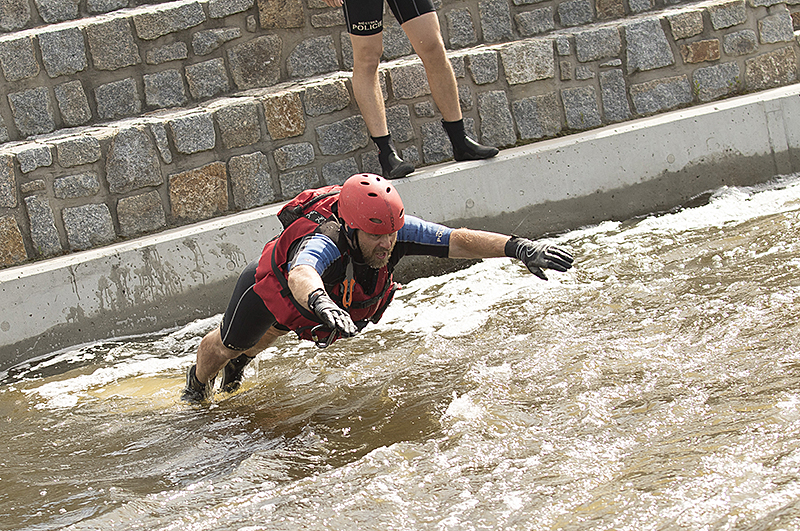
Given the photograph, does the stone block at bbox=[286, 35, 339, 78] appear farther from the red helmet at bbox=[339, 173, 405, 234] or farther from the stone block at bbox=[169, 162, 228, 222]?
the red helmet at bbox=[339, 173, 405, 234]

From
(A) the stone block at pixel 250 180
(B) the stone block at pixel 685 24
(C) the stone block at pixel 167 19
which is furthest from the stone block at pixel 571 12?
(C) the stone block at pixel 167 19

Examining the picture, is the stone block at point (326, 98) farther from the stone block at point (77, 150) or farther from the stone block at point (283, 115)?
the stone block at point (77, 150)

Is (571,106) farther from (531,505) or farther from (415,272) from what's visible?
(531,505)

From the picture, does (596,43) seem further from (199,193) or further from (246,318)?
(246,318)

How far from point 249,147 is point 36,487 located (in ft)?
10.1

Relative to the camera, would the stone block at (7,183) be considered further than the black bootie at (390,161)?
No

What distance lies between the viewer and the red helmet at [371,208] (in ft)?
10.6

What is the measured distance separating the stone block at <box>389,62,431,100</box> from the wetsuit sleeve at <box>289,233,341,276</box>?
2868mm

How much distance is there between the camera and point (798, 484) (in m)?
2.15

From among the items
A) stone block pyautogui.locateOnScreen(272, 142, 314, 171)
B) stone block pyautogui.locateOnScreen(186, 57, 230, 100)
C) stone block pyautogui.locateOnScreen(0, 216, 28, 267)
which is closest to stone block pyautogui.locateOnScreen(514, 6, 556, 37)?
stone block pyautogui.locateOnScreen(272, 142, 314, 171)

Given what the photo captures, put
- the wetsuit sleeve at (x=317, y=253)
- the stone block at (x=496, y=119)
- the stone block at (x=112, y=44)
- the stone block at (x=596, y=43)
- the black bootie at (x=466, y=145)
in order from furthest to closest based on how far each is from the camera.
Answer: the stone block at (x=596, y=43), the stone block at (x=496, y=119), the black bootie at (x=466, y=145), the stone block at (x=112, y=44), the wetsuit sleeve at (x=317, y=253)

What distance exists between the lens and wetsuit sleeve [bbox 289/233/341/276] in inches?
124

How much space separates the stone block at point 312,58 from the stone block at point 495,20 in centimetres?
128

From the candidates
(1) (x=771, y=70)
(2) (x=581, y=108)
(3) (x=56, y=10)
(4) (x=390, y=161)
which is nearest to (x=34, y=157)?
(3) (x=56, y=10)
